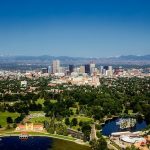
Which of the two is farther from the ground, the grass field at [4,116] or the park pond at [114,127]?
the grass field at [4,116]

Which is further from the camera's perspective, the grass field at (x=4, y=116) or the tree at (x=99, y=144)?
the grass field at (x=4, y=116)

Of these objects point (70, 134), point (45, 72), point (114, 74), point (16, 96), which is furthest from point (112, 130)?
point (45, 72)

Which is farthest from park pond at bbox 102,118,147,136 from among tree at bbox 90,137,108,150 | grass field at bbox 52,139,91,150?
tree at bbox 90,137,108,150

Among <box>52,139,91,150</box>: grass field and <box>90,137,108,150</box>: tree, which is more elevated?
<box>90,137,108,150</box>: tree

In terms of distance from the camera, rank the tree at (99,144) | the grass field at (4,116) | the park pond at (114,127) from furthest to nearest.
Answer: the grass field at (4,116) → the park pond at (114,127) → the tree at (99,144)

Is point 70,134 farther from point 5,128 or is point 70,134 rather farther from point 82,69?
point 82,69

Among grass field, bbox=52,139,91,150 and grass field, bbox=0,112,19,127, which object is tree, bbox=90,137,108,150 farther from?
grass field, bbox=0,112,19,127

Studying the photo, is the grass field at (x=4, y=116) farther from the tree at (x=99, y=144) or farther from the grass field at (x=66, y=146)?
the tree at (x=99, y=144)

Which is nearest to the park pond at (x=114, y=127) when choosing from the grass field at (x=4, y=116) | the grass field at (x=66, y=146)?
the grass field at (x=66, y=146)
